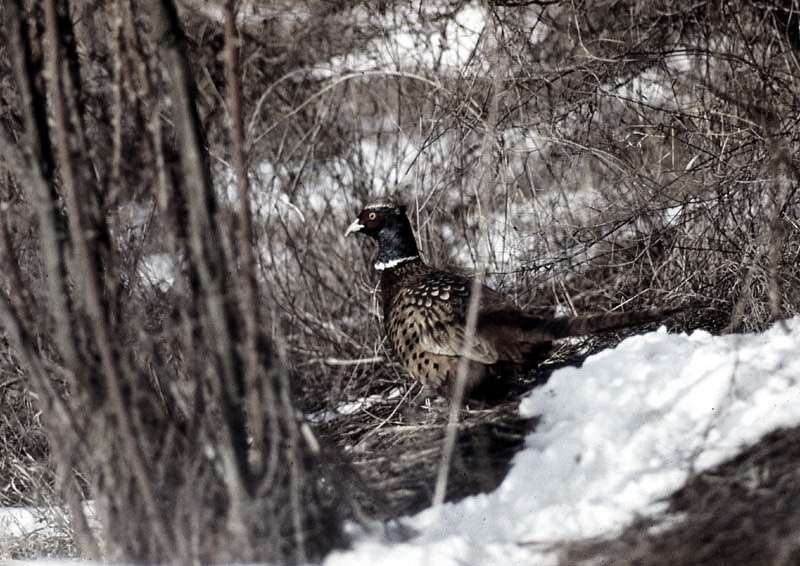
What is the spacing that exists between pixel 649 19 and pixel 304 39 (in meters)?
2.16

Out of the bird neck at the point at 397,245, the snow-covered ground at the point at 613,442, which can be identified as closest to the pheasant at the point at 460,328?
the bird neck at the point at 397,245

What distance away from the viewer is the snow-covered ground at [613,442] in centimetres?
263

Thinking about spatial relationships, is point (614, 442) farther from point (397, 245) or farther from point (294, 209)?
point (294, 209)

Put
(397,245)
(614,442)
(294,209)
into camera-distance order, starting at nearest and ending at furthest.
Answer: (614,442) → (397,245) → (294,209)

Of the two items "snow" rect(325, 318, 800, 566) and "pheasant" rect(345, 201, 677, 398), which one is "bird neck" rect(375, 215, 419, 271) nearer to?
"pheasant" rect(345, 201, 677, 398)

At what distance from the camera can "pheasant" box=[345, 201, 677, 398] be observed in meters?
3.89

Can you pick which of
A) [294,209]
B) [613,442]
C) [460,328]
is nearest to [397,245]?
[294,209]

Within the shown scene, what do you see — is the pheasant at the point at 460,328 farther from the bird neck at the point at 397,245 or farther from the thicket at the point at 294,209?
the thicket at the point at 294,209

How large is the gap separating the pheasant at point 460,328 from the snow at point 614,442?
22cm

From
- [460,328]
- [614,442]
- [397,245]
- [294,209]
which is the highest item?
[294,209]

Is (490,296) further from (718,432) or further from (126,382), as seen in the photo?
(126,382)

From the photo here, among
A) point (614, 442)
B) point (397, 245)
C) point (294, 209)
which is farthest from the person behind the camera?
point (294, 209)

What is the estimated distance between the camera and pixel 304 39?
18.8 ft

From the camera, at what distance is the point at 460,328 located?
4.07 meters
